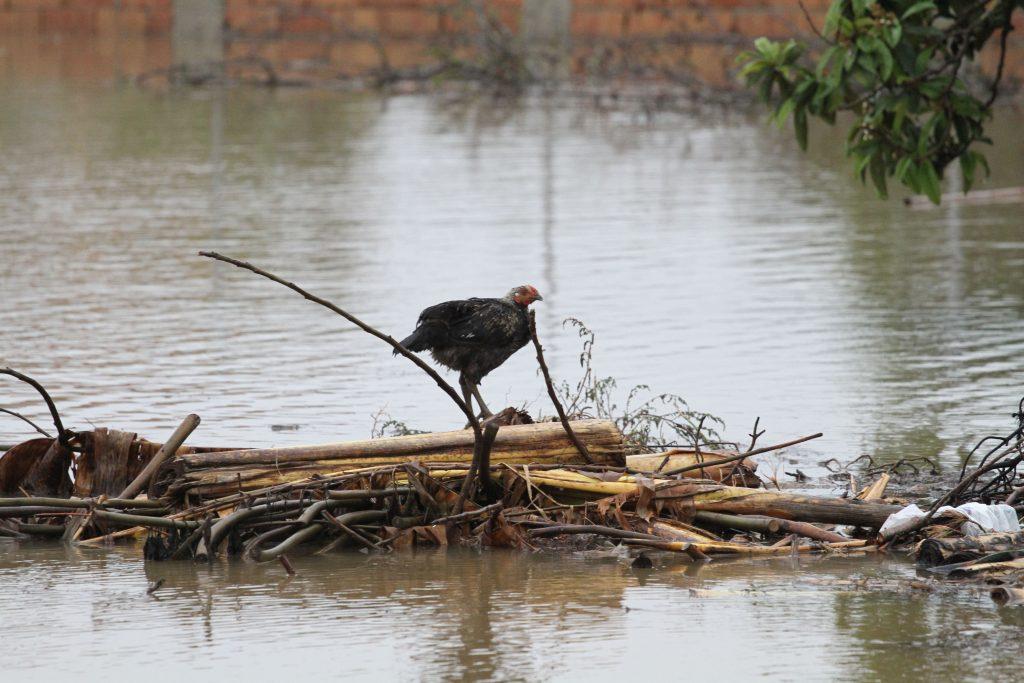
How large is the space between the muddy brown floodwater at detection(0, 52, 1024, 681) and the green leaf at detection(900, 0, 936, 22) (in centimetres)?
214

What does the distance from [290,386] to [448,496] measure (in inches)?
134

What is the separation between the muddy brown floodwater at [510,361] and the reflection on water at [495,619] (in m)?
0.02

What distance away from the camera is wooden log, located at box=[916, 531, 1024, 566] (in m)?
6.57

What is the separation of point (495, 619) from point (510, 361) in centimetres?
549

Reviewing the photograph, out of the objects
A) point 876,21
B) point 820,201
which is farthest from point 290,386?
point 820,201

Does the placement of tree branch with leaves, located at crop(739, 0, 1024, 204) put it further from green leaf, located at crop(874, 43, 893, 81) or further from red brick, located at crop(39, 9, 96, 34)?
red brick, located at crop(39, 9, 96, 34)

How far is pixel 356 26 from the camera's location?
47.3 meters

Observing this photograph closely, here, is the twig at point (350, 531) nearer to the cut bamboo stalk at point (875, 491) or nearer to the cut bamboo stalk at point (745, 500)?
the cut bamboo stalk at point (745, 500)

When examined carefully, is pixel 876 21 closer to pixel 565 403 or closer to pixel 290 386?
pixel 565 403

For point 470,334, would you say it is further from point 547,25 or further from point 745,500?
point 547,25

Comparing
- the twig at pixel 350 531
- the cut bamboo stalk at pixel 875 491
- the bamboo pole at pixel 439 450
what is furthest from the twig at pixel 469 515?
the cut bamboo stalk at pixel 875 491

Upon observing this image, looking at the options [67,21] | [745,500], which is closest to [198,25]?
[67,21]

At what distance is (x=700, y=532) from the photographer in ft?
23.3

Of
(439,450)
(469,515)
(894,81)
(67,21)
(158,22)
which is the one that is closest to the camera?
(469,515)
